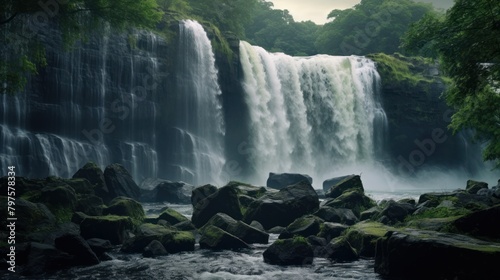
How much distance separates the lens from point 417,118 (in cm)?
5072

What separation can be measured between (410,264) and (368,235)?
339 centimetres

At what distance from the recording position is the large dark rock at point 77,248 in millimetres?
11688

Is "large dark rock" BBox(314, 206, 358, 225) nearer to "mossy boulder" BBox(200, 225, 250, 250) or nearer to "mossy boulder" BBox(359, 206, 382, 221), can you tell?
"mossy boulder" BBox(359, 206, 382, 221)

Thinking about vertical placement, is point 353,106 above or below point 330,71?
below

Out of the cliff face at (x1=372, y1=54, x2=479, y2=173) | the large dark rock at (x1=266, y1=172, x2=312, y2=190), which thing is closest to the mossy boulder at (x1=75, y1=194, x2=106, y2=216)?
the large dark rock at (x1=266, y1=172, x2=312, y2=190)

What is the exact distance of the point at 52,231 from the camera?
13539mm

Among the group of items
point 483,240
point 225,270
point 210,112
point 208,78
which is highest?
point 208,78

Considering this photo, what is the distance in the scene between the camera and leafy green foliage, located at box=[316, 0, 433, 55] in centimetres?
7219

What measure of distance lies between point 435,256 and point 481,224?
204cm

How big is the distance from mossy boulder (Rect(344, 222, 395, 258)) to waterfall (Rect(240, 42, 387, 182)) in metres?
28.2

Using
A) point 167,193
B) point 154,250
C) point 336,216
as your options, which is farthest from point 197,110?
point 154,250

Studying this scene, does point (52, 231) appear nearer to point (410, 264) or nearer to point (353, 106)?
point (410, 264)

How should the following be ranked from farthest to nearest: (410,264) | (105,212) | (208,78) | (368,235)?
(208,78) → (105,212) → (368,235) → (410,264)

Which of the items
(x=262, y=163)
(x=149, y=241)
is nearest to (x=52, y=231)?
(x=149, y=241)
